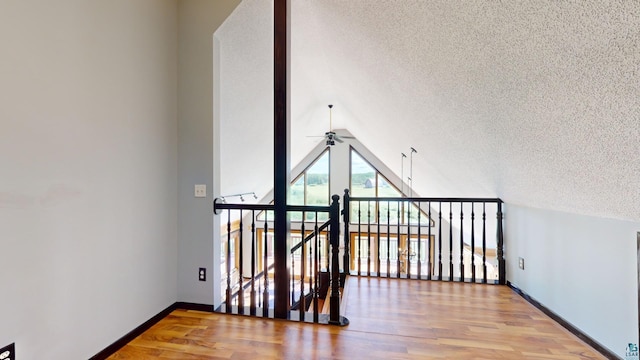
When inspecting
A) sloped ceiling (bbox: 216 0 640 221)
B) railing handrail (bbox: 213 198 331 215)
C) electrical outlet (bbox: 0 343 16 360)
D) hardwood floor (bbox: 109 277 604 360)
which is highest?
sloped ceiling (bbox: 216 0 640 221)

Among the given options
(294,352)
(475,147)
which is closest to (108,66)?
(294,352)

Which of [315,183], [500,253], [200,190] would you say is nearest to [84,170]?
[200,190]

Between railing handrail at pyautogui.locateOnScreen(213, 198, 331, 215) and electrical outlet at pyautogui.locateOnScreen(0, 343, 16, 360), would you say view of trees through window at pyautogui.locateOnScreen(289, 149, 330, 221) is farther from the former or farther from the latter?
electrical outlet at pyautogui.locateOnScreen(0, 343, 16, 360)

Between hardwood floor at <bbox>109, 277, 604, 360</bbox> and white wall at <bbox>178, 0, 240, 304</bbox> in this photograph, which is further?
white wall at <bbox>178, 0, 240, 304</bbox>

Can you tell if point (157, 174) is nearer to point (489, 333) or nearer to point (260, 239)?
point (489, 333)

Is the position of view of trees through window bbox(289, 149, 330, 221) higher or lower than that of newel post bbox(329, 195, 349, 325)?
higher

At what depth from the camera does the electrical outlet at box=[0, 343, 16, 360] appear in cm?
134

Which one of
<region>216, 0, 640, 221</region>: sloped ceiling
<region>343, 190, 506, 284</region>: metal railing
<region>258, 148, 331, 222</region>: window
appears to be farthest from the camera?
<region>258, 148, 331, 222</region>: window

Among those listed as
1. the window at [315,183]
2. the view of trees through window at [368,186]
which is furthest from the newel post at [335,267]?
the window at [315,183]

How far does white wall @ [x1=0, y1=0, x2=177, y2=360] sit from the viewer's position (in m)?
1.38

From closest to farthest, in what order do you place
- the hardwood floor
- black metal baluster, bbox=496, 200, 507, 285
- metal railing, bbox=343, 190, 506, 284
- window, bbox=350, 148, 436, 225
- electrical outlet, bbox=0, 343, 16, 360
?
1. electrical outlet, bbox=0, 343, 16, 360
2. the hardwood floor
3. black metal baluster, bbox=496, 200, 507, 285
4. metal railing, bbox=343, 190, 506, 284
5. window, bbox=350, 148, 436, 225

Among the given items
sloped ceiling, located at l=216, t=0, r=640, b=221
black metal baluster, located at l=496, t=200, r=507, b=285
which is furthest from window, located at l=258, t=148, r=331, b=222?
black metal baluster, located at l=496, t=200, r=507, b=285

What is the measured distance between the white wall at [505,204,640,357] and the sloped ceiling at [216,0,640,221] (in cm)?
14

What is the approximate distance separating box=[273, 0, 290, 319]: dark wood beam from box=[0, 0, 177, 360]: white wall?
0.88 meters
